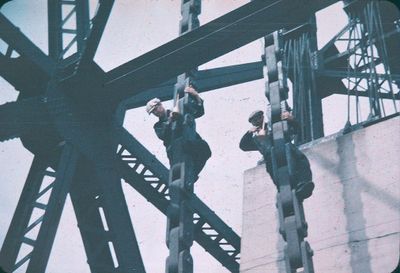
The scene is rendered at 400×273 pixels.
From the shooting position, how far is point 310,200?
28.3ft

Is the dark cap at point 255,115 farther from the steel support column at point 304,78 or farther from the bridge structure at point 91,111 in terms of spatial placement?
the steel support column at point 304,78

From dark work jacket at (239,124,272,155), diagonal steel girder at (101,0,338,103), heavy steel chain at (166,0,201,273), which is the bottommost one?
heavy steel chain at (166,0,201,273)

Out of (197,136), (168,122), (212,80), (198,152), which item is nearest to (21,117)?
(168,122)

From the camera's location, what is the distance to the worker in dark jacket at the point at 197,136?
647cm

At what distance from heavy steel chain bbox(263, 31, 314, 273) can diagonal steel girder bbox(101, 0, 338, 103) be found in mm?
285

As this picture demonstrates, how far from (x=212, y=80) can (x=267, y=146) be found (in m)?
4.99

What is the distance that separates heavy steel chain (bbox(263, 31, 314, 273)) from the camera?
17.2 feet

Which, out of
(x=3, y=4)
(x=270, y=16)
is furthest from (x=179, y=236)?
(x=3, y=4)

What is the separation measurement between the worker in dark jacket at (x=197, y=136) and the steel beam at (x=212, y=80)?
413 cm

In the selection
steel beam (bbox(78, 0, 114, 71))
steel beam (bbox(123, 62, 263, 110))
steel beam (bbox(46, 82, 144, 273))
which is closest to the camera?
steel beam (bbox(78, 0, 114, 71))

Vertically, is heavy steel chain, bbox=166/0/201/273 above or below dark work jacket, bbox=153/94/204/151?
below

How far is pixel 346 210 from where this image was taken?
26.6 feet

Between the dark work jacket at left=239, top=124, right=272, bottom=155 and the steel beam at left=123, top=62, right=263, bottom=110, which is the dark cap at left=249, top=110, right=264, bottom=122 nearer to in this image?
the dark work jacket at left=239, top=124, right=272, bottom=155

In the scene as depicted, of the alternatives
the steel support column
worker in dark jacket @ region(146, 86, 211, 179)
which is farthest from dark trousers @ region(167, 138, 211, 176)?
the steel support column
